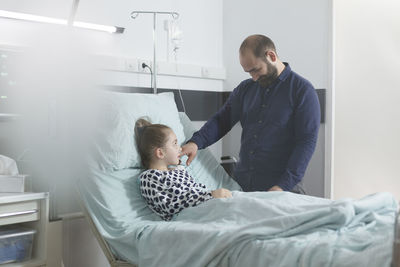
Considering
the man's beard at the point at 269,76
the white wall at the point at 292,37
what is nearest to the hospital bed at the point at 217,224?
the man's beard at the point at 269,76

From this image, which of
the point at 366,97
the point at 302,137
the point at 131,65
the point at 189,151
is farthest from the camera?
the point at 131,65

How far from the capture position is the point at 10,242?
1.67 meters

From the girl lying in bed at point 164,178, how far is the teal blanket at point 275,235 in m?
0.11

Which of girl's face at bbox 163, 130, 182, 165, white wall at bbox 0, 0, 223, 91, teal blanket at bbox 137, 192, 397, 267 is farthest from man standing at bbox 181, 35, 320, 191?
white wall at bbox 0, 0, 223, 91

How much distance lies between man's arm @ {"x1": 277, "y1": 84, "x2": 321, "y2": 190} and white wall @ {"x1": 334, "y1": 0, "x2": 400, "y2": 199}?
62cm

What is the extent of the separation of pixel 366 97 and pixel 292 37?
26.3 inches

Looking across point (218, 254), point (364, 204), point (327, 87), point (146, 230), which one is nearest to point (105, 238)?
point (146, 230)

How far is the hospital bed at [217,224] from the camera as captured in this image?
112 centimetres

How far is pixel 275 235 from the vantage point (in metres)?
1.26

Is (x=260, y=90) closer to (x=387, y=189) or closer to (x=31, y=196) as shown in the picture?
(x=387, y=189)

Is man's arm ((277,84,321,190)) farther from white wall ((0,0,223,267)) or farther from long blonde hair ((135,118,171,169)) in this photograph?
white wall ((0,0,223,267))

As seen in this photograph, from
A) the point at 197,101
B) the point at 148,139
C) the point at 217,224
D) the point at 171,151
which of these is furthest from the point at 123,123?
the point at 197,101

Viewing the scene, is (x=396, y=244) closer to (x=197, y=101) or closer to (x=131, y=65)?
(x=131, y=65)

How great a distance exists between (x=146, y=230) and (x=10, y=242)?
0.57m
